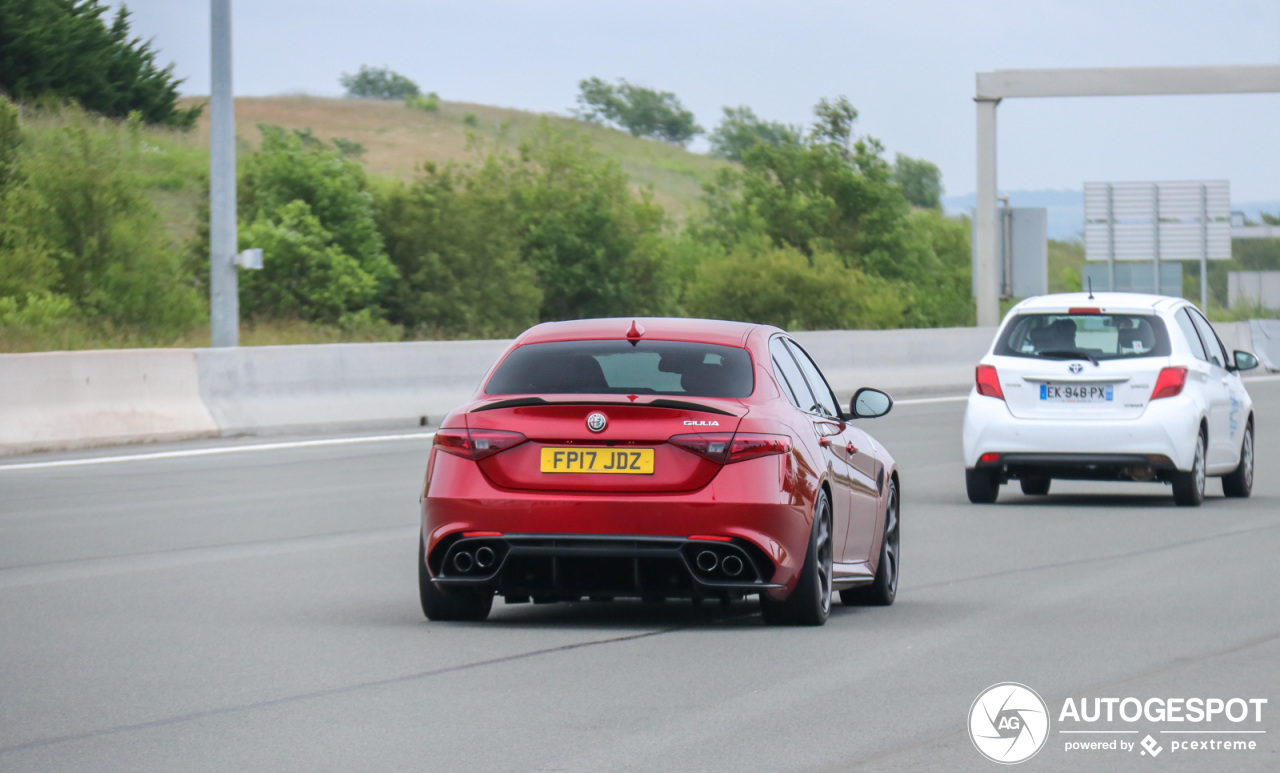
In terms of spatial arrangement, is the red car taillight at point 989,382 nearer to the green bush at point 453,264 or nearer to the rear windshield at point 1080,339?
the rear windshield at point 1080,339

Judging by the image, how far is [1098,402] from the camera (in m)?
14.6

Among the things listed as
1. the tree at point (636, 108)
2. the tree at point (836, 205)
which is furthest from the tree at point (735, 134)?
the tree at point (836, 205)

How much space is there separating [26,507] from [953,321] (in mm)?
68343

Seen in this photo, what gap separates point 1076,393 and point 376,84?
548 feet

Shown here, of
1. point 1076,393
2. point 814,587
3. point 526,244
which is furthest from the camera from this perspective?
point 526,244

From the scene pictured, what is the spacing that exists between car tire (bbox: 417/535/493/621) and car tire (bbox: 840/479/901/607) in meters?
1.92

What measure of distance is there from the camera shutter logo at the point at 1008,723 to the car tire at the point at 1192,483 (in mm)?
7904

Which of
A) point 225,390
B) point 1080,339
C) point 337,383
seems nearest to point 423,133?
point 337,383

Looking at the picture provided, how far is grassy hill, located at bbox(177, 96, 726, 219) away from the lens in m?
123

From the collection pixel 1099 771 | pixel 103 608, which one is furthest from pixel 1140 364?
pixel 1099 771

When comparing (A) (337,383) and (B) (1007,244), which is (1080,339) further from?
(B) (1007,244)

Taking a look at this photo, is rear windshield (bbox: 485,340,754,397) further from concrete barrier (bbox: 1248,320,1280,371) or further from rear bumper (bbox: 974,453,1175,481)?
concrete barrier (bbox: 1248,320,1280,371)

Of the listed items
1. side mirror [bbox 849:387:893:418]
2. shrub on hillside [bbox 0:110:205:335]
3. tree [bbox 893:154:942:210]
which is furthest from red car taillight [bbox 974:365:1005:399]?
tree [bbox 893:154:942:210]

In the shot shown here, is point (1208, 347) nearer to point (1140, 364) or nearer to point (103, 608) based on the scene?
point (1140, 364)
